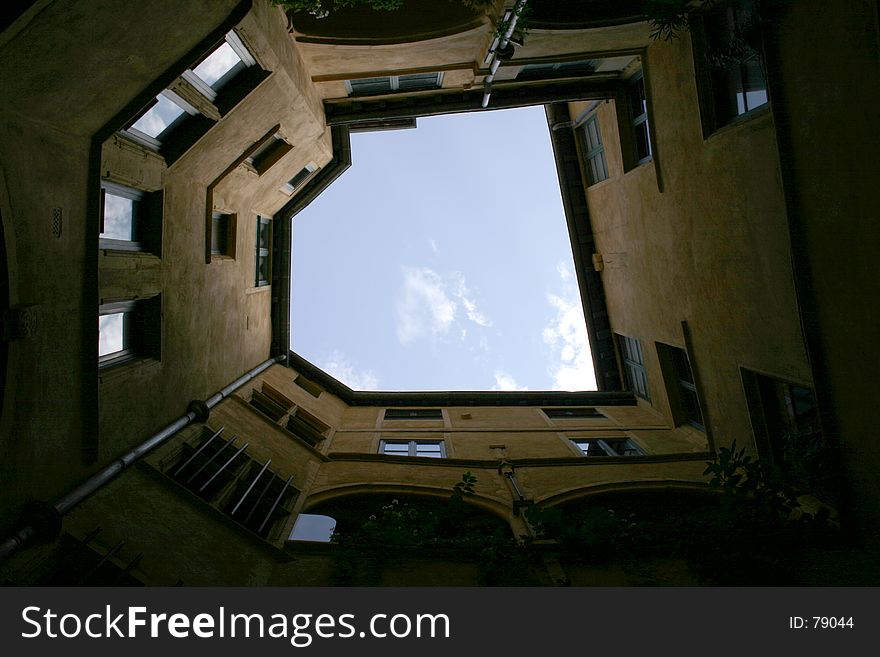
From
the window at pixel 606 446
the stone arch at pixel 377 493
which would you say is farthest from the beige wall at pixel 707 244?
the stone arch at pixel 377 493

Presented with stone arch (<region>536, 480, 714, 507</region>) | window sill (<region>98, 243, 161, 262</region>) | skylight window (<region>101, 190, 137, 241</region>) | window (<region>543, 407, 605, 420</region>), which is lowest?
stone arch (<region>536, 480, 714, 507</region>)

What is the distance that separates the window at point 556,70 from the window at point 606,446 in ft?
33.9

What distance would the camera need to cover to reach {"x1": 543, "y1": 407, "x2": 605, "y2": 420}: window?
55.7 feet

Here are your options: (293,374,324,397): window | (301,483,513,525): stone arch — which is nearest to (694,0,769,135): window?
(301,483,513,525): stone arch

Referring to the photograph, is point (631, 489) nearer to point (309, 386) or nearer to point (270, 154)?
point (309, 386)

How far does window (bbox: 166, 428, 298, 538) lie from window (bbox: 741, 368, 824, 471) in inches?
338

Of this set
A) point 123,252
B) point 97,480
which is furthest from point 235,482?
point 123,252

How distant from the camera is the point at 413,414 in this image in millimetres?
17234

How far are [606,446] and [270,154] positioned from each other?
12.3 m

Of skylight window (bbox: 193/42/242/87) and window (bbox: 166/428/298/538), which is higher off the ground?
skylight window (bbox: 193/42/242/87)

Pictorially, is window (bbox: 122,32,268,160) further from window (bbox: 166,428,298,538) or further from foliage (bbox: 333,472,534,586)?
foliage (bbox: 333,472,534,586)

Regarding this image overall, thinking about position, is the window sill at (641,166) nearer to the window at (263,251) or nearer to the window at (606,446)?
the window at (606,446)

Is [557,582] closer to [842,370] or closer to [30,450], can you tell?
[842,370]
